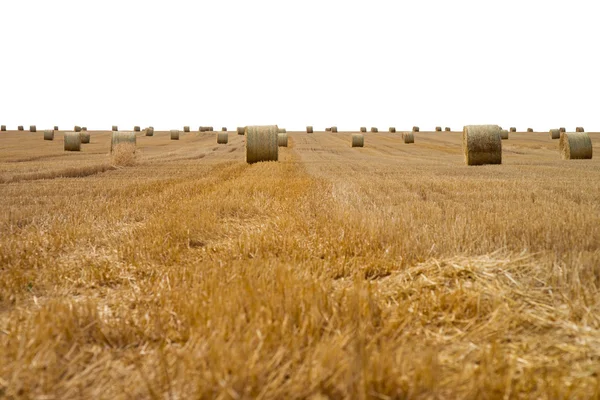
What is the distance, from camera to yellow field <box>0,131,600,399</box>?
1918mm

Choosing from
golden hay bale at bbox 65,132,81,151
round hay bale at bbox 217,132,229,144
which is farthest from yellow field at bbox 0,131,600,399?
round hay bale at bbox 217,132,229,144

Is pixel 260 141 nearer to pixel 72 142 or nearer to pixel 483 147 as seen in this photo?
pixel 483 147

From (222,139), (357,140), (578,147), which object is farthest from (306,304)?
(222,139)

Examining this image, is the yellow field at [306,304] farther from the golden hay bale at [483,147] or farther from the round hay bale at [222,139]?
the round hay bale at [222,139]

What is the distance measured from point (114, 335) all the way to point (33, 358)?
43 centimetres

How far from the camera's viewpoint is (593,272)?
3504 millimetres

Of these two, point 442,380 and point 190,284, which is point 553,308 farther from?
point 190,284

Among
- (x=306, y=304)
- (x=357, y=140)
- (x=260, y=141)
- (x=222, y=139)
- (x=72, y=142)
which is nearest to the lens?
(x=306, y=304)

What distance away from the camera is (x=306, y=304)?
274cm

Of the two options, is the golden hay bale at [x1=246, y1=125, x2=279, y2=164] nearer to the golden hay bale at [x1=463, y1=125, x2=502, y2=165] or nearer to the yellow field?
the golden hay bale at [x1=463, y1=125, x2=502, y2=165]

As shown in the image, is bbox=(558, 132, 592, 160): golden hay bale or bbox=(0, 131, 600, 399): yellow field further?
bbox=(558, 132, 592, 160): golden hay bale

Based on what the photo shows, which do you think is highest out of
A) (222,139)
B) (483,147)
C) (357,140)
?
(222,139)

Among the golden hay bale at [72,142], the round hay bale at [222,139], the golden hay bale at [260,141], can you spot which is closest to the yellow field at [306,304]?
the golden hay bale at [260,141]

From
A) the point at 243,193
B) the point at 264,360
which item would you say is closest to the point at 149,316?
the point at 264,360
